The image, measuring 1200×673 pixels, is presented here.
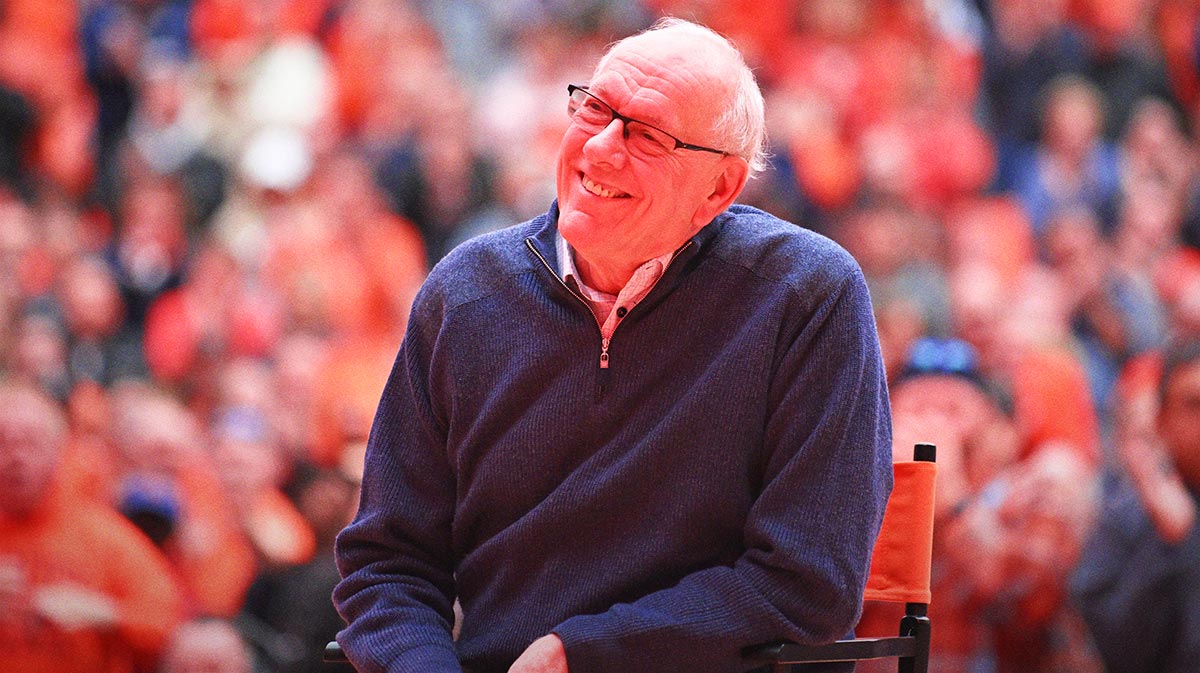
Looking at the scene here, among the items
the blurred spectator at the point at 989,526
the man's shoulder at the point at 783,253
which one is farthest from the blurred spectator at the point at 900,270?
the man's shoulder at the point at 783,253

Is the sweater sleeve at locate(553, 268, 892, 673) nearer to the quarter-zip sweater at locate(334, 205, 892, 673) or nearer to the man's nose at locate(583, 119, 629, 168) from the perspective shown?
the quarter-zip sweater at locate(334, 205, 892, 673)

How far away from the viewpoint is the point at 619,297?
1.96 meters

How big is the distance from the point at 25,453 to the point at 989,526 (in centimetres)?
313

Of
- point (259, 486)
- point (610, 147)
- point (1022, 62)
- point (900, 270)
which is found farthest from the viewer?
point (1022, 62)

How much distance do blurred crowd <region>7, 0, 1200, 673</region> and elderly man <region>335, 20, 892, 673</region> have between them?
2.25 m

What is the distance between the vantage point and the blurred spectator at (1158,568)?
14.0 ft

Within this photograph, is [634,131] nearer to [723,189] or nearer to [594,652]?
[723,189]

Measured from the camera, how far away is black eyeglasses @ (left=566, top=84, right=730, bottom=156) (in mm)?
1906

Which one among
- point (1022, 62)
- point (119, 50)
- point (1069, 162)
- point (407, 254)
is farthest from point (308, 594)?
point (1022, 62)

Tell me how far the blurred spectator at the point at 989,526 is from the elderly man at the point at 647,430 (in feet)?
6.71

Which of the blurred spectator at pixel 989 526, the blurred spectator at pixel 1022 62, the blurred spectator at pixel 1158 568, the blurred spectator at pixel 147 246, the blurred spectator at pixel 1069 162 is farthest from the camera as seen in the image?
the blurred spectator at pixel 1022 62

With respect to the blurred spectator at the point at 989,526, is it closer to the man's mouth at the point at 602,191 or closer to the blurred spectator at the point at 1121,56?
the blurred spectator at the point at 1121,56

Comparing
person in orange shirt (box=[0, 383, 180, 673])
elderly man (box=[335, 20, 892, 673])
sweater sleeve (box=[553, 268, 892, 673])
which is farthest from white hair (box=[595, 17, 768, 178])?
person in orange shirt (box=[0, 383, 180, 673])

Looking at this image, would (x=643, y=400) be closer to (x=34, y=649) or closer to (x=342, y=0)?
(x=34, y=649)
